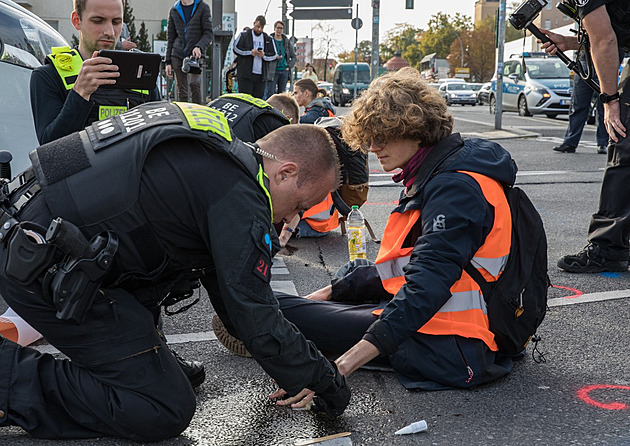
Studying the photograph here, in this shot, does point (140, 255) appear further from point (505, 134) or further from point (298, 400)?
point (505, 134)

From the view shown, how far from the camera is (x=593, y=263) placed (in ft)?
16.6

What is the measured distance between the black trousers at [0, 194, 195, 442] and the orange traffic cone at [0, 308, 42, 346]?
2.98ft

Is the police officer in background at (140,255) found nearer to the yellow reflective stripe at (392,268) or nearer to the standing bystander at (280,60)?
the yellow reflective stripe at (392,268)

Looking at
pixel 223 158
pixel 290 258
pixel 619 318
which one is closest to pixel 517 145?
pixel 290 258

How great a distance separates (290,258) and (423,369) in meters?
2.72

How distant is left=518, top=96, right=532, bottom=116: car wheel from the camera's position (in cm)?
2242

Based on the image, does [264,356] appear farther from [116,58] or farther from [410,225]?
[116,58]

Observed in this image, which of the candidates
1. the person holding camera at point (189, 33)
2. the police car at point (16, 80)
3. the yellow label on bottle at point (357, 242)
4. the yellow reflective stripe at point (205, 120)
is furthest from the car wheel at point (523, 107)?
the yellow reflective stripe at point (205, 120)

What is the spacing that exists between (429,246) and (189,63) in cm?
881

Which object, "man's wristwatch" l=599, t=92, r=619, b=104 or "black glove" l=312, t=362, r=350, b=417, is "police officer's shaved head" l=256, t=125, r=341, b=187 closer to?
"black glove" l=312, t=362, r=350, b=417

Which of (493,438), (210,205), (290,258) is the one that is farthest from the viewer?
(290,258)

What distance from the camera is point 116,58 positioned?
3.85m

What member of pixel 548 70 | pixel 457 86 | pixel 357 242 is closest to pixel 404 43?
pixel 457 86

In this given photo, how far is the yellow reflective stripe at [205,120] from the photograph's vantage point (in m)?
2.54
